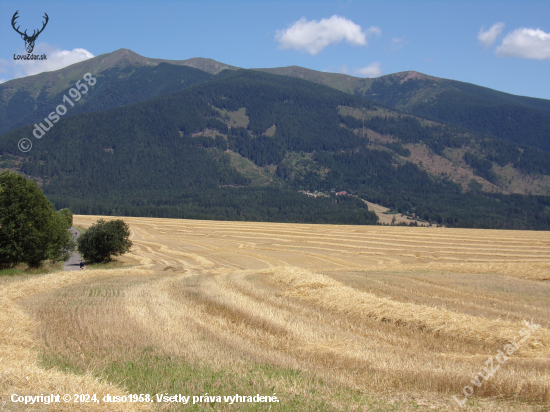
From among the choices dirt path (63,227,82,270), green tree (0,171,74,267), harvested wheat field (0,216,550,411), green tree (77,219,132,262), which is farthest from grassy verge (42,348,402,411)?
dirt path (63,227,82,270)

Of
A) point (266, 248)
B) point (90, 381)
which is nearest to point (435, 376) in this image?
point (90, 381)

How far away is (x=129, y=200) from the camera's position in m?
195

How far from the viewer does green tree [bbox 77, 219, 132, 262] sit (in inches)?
1919

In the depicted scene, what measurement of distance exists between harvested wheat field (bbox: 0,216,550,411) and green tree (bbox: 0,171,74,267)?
14.8 m

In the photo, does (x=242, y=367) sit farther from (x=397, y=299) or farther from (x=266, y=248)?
(x=266, y=248)

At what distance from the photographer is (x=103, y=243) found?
48.9 metres

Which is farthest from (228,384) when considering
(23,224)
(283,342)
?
(23,224)

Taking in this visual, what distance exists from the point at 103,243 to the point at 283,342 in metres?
41.8

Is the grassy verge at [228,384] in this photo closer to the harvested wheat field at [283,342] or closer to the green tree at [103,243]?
the harvested wheat field at [283,342]

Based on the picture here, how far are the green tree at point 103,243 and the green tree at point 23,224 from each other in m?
8.72

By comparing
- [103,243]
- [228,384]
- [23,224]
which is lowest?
[103,243]

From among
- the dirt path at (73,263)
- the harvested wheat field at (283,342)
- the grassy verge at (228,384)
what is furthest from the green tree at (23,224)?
the grassy verge at (228,384)

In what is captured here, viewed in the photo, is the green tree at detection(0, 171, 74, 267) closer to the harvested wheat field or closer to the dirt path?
the dirt path

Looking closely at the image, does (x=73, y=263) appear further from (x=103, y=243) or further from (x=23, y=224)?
(x=23, y=224)
